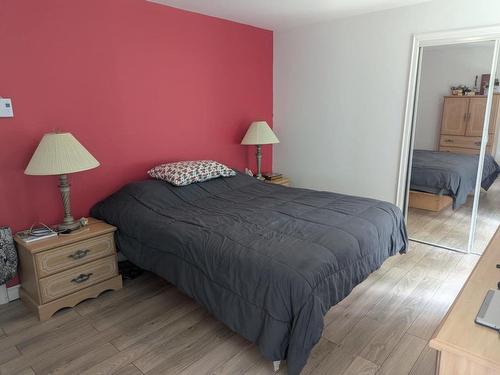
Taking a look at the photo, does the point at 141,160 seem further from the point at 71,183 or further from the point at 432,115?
the point at 432,115

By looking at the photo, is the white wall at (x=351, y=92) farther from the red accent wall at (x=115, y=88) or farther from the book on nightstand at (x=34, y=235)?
the book on nightstand at (x=34, y=235)

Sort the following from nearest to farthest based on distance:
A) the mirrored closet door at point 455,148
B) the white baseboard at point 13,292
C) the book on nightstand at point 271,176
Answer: the white baseboard at point 13,292 < the mirrored closet door at point 455,148 < the book on nightstand at point 271,176

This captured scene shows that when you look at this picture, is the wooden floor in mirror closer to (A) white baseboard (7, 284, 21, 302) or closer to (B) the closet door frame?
(B) the closet door frame

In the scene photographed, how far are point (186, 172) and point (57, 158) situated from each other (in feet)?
3.48

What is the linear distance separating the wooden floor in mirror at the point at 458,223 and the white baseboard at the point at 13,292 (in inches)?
139

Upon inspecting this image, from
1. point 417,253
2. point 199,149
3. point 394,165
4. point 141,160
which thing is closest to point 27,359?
point 141,160

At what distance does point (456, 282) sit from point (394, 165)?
1263 mm

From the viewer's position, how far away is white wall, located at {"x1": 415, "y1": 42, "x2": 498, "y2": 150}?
2.93 meters

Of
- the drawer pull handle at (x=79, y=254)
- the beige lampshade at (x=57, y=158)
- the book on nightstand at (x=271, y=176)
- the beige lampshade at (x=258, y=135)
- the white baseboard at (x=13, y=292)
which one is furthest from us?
the book on nightstand at (x=271, y=176)

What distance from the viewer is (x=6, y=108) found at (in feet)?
7.70

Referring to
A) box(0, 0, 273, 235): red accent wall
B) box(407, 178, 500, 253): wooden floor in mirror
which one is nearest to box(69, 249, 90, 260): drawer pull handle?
box(0, 0, 273, 235): red accent wall

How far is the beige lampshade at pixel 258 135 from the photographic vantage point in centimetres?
380

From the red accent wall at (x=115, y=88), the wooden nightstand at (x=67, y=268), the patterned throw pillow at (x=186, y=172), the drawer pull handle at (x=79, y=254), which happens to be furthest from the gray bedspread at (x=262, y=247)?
the red accent wall at (x=115, y=88)

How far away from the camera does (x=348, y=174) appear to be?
3.84 metres
